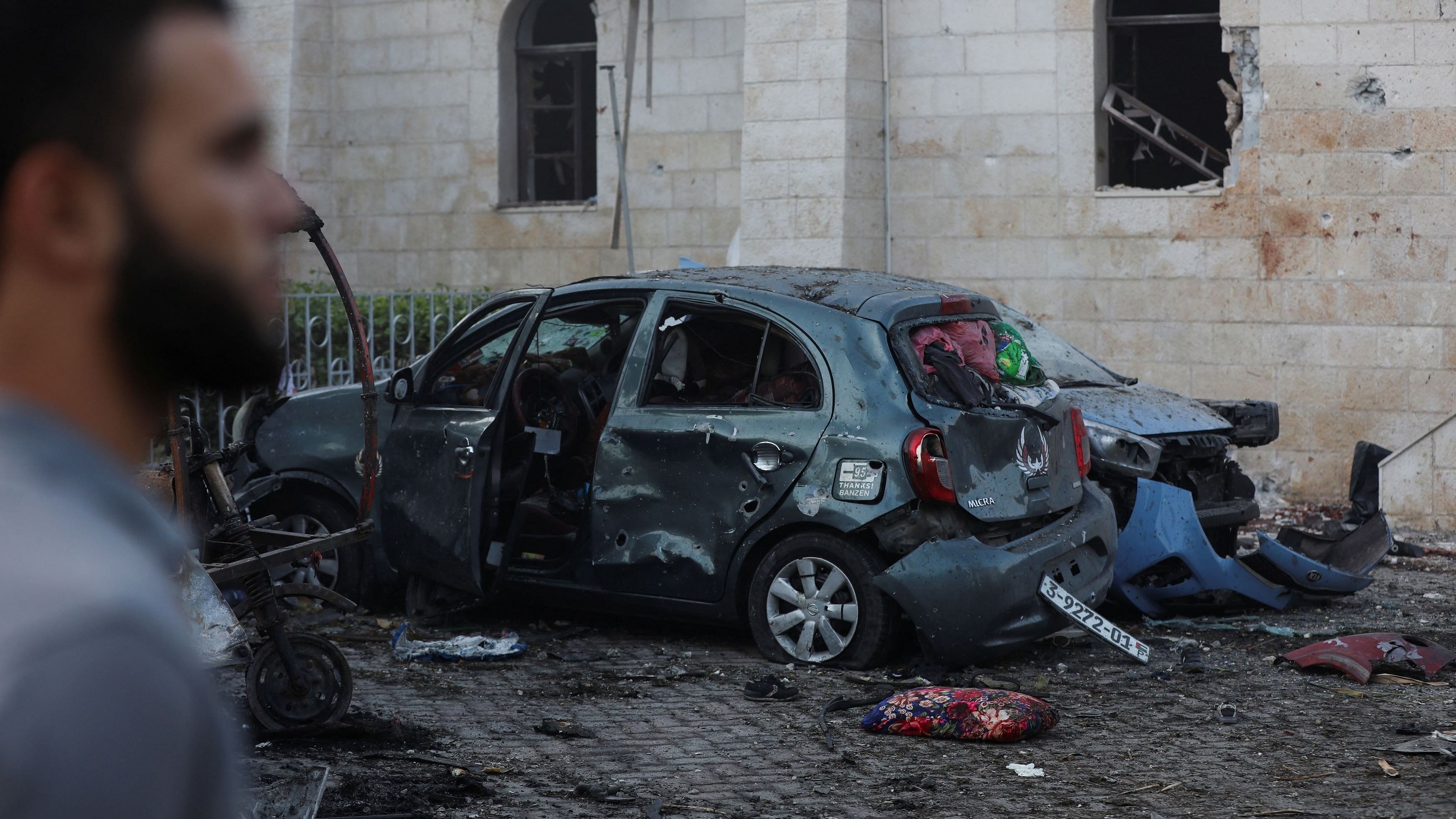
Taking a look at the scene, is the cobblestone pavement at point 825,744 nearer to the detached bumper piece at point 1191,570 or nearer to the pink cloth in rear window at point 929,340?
the detached bumper piece at point 1191,570

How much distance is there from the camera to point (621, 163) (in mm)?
15164

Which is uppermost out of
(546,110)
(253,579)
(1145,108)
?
(546,110)

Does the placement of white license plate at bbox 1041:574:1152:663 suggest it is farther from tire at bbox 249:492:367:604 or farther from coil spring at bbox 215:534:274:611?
tire at bbox 249:492:367:604

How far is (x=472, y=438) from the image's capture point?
279 inches

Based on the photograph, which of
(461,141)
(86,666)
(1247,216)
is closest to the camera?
(86,666)

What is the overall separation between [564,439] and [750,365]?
100cm

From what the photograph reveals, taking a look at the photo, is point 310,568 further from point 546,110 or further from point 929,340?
point 546,110

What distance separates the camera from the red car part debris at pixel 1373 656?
6.60 m

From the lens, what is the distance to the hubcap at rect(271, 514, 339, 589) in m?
7.82

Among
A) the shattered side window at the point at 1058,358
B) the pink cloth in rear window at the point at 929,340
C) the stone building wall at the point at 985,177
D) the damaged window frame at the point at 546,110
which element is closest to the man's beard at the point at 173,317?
the pink cloth in rear window at the point at 929,340

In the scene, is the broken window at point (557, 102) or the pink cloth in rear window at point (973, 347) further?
the broken window at point (557, 102)

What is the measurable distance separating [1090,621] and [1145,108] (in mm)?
7938

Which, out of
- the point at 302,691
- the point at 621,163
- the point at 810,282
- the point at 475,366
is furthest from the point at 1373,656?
→ the point at 621,163

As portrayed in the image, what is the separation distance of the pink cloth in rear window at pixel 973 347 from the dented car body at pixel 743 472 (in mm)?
85
